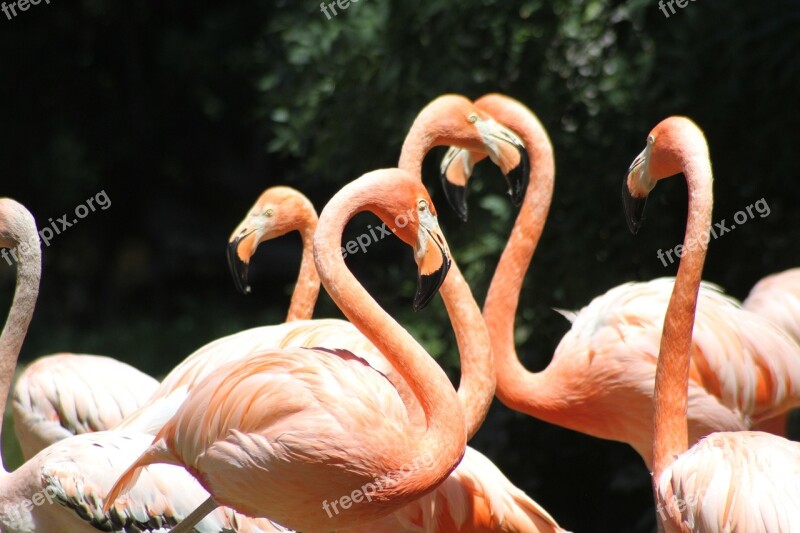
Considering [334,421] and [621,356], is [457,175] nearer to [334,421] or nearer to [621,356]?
[621,356]

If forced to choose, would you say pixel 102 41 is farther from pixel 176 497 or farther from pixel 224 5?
pixel 176 497

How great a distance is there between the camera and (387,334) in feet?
9.85

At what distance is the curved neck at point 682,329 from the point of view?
10.5 feet

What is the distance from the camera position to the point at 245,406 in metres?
2.86

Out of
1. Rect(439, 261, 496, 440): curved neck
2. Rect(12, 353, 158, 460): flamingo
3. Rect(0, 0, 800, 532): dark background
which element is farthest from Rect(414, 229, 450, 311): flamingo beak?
Rect(0, 0, 800, 532): dark background

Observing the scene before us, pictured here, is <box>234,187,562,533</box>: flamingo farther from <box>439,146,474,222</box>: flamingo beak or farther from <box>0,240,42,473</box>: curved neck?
<box>0,240,42,473</box>: curved neck

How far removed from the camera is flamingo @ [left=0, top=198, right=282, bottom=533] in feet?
10.6

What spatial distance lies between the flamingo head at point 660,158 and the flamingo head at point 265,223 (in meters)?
1.20

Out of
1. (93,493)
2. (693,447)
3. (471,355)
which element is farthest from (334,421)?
(693,447)

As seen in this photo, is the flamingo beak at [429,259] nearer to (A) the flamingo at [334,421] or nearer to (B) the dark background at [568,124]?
(A) the flamingo at [334,421]

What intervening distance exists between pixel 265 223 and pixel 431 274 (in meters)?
1.29

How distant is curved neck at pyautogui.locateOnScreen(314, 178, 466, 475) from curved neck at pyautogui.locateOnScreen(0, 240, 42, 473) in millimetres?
1201

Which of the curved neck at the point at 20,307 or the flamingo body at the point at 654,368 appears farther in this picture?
the flamingo body at the point at 654,368

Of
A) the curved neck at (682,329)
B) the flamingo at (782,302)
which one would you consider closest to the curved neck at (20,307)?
the curved neck at (682,329)
